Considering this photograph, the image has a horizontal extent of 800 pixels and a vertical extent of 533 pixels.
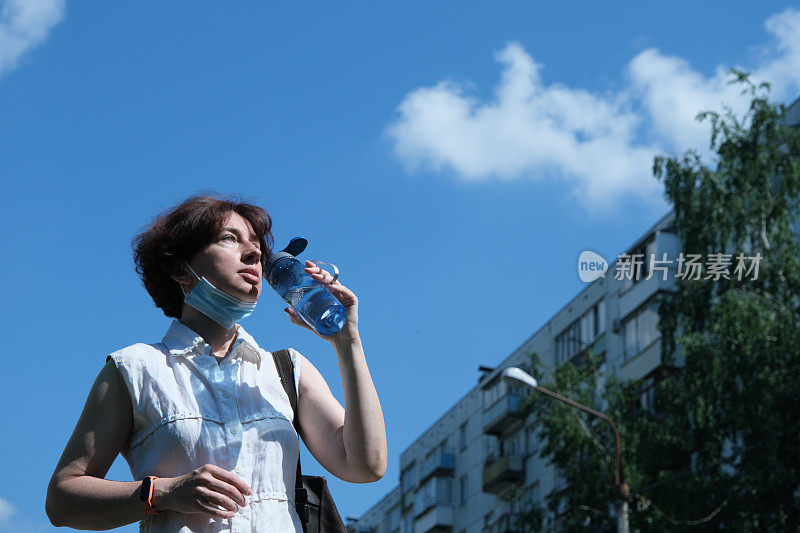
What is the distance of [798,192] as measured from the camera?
28688mm

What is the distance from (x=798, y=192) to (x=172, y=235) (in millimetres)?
27015

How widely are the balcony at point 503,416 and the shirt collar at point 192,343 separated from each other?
150ft

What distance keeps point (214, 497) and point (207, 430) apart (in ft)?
0.79

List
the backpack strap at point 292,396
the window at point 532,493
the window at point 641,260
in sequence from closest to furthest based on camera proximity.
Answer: the backpack strap at point 292,396
the window at point 641,260
the window at point 532,493

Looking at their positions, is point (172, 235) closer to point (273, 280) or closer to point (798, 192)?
point (273, 280)

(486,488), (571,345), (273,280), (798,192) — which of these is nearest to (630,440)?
(798,192)

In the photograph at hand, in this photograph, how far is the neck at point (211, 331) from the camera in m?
3.49

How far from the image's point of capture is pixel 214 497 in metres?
3.00

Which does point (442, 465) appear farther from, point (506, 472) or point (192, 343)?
point (192, 343)

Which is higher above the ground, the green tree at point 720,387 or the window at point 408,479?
the window at point 408,479

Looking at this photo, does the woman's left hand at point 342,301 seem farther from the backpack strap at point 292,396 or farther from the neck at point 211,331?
the neck at point 211,331

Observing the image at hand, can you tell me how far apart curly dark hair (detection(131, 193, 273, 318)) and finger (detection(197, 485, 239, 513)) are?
2.55ft

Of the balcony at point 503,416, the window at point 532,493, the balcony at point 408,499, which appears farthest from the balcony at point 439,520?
the window at point 532,493

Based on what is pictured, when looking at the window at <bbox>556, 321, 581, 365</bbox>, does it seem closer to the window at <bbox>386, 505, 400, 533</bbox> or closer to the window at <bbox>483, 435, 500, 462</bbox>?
the window at <bbox>483, 435, 500, 462</bbox>
